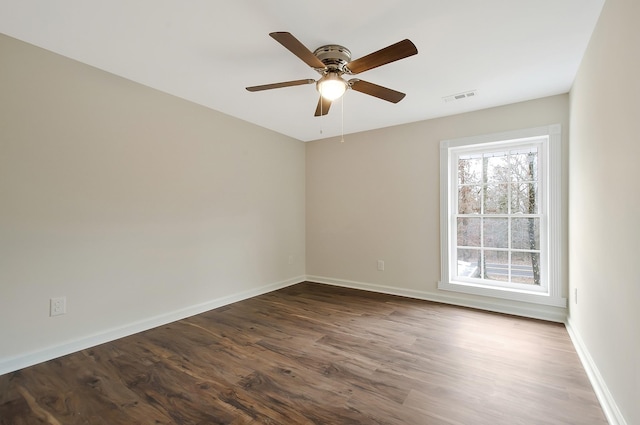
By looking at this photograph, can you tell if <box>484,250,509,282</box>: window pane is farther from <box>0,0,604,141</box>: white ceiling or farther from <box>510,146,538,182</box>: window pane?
<box>0,0,604,141</box>: white ceiling

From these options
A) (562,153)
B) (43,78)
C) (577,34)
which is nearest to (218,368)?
(43,78)

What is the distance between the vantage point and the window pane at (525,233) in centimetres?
320

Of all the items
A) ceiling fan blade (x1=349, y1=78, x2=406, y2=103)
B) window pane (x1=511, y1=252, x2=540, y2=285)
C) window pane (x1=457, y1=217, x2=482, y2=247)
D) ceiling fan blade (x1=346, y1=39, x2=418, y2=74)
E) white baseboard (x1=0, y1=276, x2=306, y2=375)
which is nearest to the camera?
ceiling fan blade (x1=346, y1=39, x2=418, y2=74)

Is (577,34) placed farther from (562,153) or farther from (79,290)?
(79,290)

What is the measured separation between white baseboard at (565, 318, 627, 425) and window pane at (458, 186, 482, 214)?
1555 millimetres

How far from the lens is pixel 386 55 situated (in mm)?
1746

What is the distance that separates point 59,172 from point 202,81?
4.54ft

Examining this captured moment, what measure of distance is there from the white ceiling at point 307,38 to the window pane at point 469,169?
79 centimetres

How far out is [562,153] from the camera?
2.92 metres

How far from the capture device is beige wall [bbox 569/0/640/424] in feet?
4.34

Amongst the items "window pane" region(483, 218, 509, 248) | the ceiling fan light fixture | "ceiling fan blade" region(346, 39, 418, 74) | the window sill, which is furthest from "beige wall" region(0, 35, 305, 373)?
"window pane" region(483, 218, 509, 248)

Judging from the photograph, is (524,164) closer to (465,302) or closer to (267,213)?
(465,302)

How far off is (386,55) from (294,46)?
1.82 feet

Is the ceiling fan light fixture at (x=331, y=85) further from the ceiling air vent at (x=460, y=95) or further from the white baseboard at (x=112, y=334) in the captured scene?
the white baseboard at (x=112, y=334)
